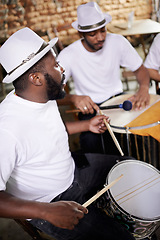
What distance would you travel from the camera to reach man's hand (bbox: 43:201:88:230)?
1.02 meters

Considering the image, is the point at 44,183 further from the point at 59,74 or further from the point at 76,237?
the point at 59,74

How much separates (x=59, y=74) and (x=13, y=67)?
286 mm

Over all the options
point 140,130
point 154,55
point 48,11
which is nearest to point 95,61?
point 154,55

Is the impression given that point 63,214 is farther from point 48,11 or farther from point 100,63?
point 48,11

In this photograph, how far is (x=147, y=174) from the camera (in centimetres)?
140

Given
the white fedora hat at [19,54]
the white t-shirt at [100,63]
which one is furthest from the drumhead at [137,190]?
the white t-shirt at [100,63]

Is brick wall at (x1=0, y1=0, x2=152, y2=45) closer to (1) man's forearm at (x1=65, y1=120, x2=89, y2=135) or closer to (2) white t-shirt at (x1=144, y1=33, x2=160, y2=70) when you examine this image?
(2) white t-shirt at (x1=144, y1=33, x2=160, y2=70)

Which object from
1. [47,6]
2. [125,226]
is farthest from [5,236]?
[47,6]

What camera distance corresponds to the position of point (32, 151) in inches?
47.7

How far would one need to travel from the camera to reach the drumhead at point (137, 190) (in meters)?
1.24

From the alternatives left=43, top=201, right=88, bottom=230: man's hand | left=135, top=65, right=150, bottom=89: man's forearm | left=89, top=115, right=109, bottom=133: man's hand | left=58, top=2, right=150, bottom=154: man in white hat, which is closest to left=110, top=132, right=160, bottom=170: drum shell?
left=89, top=115, right=109, bottom=133: man's hand

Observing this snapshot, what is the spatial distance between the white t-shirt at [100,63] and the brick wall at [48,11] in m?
3.10

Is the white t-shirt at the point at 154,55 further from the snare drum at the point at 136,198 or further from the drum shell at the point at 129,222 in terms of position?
the drum shell at the point at 129,222

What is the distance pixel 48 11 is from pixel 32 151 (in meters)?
4.90
